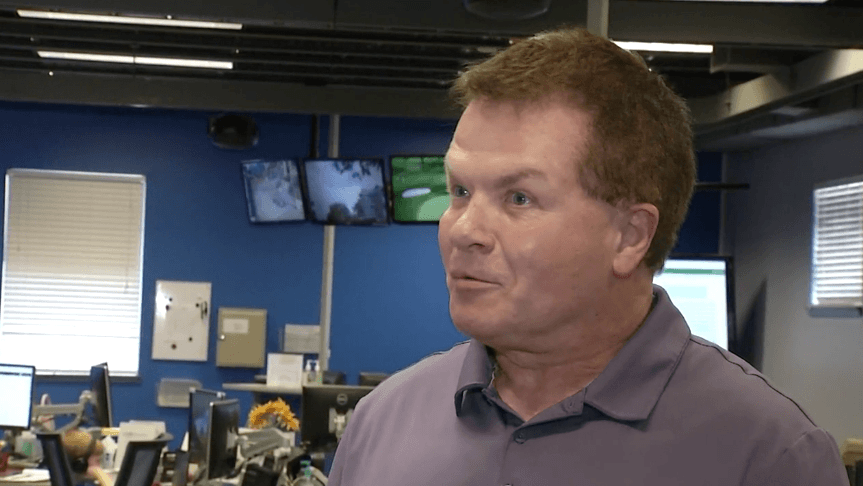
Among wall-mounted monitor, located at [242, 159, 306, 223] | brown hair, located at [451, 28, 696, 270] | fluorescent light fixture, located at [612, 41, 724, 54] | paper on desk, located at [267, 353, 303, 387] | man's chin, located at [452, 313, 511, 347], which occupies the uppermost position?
fluorescent light fixture, located at [612, 41, 724, 54]

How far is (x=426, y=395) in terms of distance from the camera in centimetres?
140

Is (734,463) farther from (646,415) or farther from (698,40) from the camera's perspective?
(698,40)

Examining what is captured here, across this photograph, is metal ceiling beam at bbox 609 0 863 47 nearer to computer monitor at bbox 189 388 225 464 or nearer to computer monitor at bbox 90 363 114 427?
computer monitor at bbox 189 388 225 464

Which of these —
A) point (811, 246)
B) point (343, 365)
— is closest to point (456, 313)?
point (811, 246)

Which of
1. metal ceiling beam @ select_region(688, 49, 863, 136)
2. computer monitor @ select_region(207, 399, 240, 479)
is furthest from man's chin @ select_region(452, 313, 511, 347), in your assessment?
metal ceiling beam @ select_region(688, 49, 863, 136)

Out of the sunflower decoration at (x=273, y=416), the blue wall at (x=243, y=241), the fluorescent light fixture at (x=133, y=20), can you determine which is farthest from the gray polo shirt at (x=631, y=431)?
the blue wall at (x=243, y=241)

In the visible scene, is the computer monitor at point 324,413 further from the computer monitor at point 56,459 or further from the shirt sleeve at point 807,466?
the shirt sleeve at point 807,466

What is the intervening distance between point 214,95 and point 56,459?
17.7ft

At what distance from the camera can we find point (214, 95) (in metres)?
9.94

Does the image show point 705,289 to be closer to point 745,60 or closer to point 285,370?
point 745,60

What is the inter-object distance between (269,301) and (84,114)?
2.58 m

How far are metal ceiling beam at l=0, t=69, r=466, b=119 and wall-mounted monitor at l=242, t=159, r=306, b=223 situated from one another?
793 mm

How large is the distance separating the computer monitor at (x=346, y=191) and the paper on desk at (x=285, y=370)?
7.04 feet

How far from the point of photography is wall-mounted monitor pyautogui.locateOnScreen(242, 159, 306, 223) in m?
10.6
